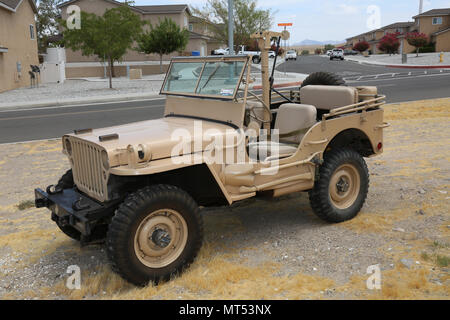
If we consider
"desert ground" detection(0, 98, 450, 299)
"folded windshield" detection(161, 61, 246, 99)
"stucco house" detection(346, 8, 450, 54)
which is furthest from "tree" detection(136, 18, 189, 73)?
"stucco house" detection(346, 8, 450, 54)

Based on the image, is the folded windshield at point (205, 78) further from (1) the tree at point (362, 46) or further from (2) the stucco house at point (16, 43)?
(1) the tree at point (362, 46)

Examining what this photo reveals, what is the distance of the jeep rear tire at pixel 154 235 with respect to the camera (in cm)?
381

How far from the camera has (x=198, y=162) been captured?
13.7 feet

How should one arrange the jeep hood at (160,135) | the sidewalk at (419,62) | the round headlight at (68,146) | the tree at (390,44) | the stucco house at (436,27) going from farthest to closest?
the tree at (390,44)
the stucco house at (436,27)
the sidewalk at (419,62)
the round headlight at (68,146)
the jeep hood at (160,135)

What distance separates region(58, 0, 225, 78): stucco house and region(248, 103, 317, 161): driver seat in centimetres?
3759

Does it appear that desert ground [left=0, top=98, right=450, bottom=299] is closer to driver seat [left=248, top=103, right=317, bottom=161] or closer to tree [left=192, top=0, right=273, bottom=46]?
driver seat [left=248, top=103, right=317, bottom=161]

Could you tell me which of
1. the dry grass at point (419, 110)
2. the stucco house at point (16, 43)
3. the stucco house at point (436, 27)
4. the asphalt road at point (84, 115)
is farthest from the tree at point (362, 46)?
the dry grass at point (419, 110)

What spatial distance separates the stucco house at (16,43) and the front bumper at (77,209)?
82.1 ft

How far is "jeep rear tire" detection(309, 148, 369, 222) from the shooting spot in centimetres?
527
